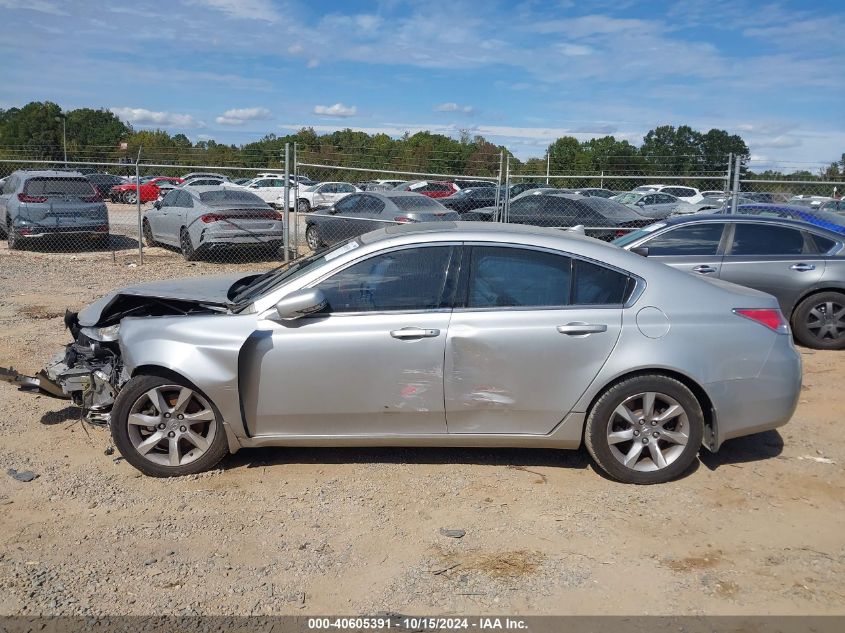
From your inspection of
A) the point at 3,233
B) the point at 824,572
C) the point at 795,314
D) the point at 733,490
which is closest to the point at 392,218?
the point at 795,314

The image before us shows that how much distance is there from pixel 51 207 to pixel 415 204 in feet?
24.0

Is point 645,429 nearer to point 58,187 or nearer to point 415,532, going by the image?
point 415,532

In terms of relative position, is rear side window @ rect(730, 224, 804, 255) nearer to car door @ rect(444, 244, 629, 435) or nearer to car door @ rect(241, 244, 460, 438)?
car door @ rect(444, 244, 629, 435)

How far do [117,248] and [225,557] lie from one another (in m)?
14.7

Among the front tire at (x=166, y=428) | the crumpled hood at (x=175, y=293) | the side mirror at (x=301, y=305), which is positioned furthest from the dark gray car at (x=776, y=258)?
the front tire at (x=166, y=428)

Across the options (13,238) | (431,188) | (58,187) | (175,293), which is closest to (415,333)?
(175,293)

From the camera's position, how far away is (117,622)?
3279mm

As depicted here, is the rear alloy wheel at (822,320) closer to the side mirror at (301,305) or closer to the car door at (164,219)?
the side mirror at (301,305)

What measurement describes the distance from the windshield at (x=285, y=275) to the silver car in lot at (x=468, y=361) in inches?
2.6

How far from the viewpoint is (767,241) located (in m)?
8.66

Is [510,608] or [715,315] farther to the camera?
[715,315]

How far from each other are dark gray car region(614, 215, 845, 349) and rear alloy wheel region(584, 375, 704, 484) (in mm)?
4457

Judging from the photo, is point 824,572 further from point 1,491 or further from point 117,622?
point 1,491

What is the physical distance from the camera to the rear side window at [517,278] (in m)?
4.59
